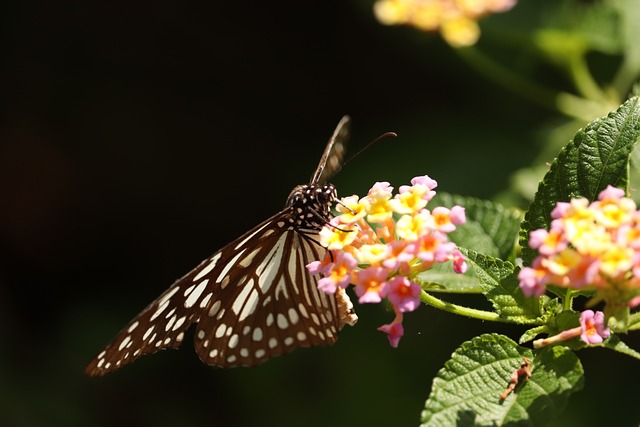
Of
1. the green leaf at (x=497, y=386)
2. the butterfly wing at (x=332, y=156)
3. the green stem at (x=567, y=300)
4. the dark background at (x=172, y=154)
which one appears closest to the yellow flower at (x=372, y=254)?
the green leaf at (x=497, y=386)

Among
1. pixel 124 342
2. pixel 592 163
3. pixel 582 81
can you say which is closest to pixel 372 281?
pixel 592 163

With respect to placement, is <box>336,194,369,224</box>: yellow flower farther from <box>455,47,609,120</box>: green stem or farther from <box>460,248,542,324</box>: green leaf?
<box>455,47,609,120</box>: green stem

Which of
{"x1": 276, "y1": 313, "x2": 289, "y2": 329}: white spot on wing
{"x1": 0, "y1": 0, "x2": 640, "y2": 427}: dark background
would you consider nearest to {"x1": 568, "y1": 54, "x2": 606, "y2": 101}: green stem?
{"x1": 0, "y1": 0, "x2": 640, "y2": 427}: dark background

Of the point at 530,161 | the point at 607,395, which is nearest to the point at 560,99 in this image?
the point at 530,161

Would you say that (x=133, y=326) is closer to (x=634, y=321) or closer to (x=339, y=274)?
(x=339, y=274)

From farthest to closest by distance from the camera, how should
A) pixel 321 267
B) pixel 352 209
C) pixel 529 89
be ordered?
1. pixel 529 89
2. pixel 352 209
3. pixel 321 267

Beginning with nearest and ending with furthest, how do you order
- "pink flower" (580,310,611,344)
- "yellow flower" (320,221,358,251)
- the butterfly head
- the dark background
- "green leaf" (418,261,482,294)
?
"pink flower" (580,310,611,344)
"yellow flower" (320,221,358,251)
"green leaf" (418,261,482,294)
the butterfly head
the dark background
